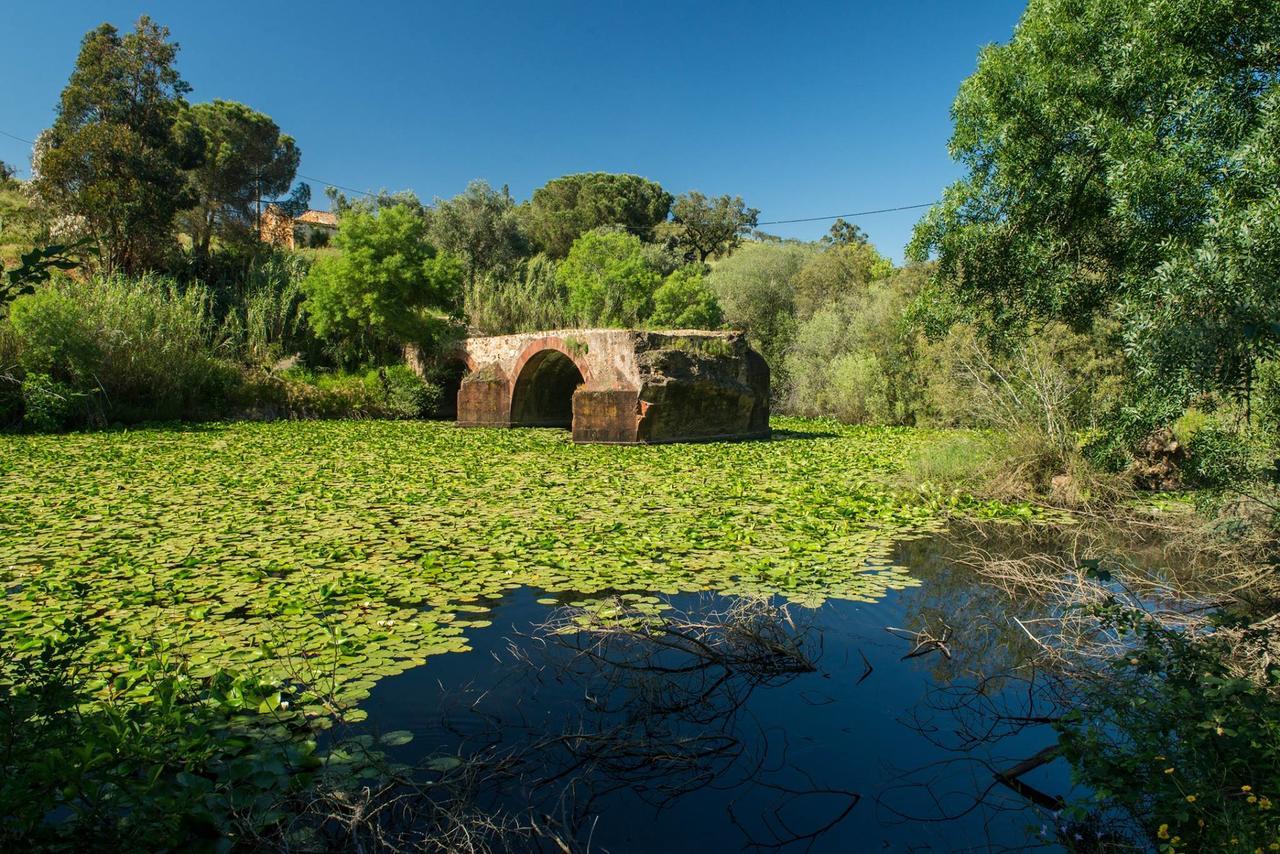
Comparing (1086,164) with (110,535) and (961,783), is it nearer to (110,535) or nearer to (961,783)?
(961,783)

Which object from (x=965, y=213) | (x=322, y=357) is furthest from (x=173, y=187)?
(x=965, y=213)

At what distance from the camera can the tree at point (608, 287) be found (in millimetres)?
31002

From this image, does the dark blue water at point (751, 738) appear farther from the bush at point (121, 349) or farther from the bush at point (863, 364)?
the bush at point (863, 364)

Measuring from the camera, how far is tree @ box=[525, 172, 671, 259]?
43156 millimetres

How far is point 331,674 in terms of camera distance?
3.56 m

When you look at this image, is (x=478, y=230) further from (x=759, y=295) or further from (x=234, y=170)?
(x=759, y=295)

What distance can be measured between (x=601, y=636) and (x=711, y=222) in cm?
4637

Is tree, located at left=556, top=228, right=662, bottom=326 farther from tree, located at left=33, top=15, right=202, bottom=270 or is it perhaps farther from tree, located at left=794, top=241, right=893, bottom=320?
tree, located at left=33, top=15, right=202, bottom=270

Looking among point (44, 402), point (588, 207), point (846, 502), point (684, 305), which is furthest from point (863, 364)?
point (588, 207)

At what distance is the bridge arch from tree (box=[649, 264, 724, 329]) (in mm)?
10432

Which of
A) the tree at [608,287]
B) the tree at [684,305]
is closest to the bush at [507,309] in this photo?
the tree at [608,287]

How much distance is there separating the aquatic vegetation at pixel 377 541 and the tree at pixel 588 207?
3332 centimetres

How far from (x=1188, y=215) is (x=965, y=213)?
93.9 inches

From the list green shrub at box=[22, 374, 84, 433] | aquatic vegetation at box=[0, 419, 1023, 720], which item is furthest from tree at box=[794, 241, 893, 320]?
green shrub at box=[22, 374, 84, 433]
